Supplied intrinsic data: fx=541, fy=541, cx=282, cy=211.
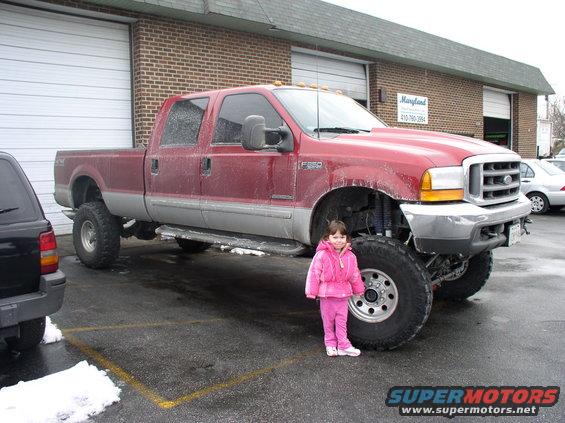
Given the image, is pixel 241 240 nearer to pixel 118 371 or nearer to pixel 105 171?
pixel 118 371

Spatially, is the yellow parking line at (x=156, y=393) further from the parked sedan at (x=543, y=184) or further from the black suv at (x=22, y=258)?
the parked sedan at (x=543, y=184)

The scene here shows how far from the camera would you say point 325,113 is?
5.35 meters

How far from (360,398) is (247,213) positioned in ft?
7.54

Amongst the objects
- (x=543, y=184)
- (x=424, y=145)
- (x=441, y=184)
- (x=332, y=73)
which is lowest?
(x=543, y=184)

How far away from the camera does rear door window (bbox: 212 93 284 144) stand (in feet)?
17.3

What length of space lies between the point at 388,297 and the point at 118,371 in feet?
6.87

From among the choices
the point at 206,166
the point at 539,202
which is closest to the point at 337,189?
the point at 206,166

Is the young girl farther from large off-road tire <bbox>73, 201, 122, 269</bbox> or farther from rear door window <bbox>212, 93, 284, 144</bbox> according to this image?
large off-road tire <bbox>73, 201, 122, 269</bbox>

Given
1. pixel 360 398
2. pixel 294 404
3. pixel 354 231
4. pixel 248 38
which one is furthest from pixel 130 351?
pixel 248 38

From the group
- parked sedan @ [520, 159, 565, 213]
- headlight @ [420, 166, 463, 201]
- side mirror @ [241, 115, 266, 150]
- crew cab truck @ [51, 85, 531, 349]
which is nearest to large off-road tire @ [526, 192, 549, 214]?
parked sedan @ [520, 159, 565, 213]

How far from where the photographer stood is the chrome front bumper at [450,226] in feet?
12.9

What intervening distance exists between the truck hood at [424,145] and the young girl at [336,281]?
0.78 m

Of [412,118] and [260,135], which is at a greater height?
[412,118]

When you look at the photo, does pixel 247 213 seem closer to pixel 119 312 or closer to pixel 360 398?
pixel 119 312
